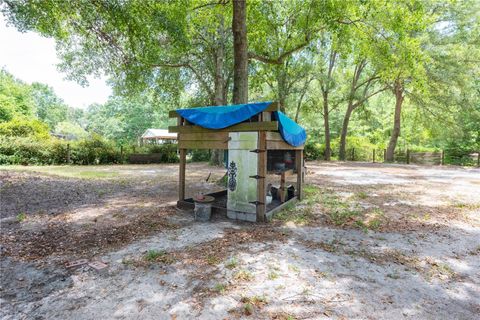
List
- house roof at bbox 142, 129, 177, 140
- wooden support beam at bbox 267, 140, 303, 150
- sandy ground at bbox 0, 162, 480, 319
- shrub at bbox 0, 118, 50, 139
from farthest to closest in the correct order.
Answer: house roof at bbox 142, 129, 177, 140
shrub at bbox 0, 118, 50, 139
wooden support beam at bbox 267, 140, 303, 150
sandy ground at bbox 0, 162, 480, 319

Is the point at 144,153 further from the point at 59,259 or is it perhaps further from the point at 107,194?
the point at 59,259

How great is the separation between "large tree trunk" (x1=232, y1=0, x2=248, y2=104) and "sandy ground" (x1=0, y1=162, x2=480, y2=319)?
12.6 ft

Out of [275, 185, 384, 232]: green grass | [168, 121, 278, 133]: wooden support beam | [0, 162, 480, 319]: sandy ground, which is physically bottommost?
[0, 162, 480, 319]: sandy ground

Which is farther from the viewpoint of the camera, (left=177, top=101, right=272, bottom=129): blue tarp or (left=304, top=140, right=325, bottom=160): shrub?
(left=304, top=140, right=325, bottom=160): shrub

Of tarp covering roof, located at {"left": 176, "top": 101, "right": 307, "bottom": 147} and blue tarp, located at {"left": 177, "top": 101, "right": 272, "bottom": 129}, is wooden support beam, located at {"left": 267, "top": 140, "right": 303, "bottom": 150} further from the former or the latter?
blue tarp, located at {"left": 177, "top": 101, "right": 272, "bottom": 129}

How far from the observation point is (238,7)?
8.05m

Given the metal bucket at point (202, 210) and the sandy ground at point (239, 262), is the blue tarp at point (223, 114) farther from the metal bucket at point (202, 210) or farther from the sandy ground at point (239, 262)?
the sandy ground at point (239, 262)

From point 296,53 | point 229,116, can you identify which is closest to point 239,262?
point 229,116

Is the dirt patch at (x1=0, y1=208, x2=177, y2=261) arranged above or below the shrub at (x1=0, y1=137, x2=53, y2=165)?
below

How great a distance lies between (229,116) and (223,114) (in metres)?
0.14

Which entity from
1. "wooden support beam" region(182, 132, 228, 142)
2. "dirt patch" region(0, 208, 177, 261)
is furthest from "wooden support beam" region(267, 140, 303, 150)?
"dirt patch" region(0, 208, 177, 261)

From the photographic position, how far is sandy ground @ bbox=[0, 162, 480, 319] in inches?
96.0

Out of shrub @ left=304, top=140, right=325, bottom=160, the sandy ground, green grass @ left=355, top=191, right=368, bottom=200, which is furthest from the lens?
shrub @ left=304, top=140, right=325, bottom=160

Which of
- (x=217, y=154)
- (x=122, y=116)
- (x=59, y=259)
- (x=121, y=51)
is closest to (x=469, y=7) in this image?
(x=217, y=154)
